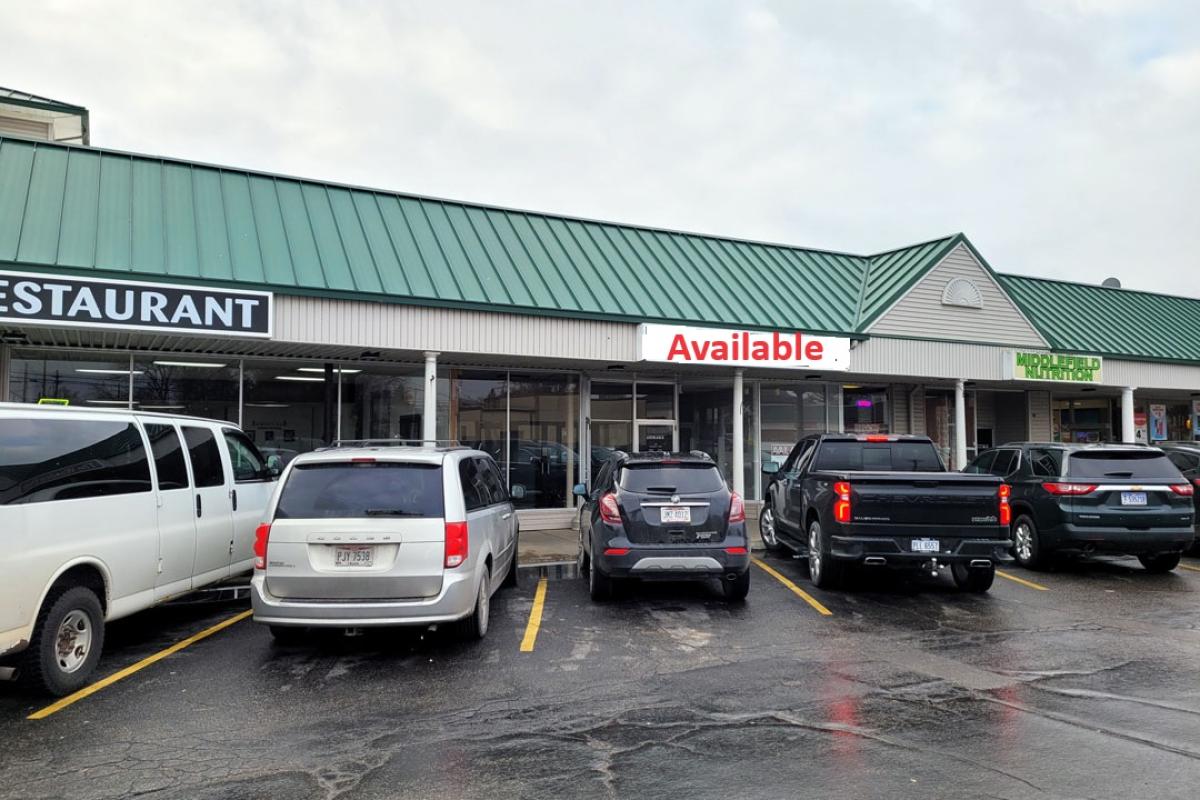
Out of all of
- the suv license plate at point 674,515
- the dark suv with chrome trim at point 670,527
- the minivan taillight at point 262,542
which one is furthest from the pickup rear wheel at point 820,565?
the minivan taillight at point 262,542

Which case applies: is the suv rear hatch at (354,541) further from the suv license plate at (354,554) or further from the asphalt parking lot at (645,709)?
the asphalt parking lot at (645,709)

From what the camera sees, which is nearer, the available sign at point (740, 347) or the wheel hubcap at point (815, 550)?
the wheel hubcap at point (815, 550)

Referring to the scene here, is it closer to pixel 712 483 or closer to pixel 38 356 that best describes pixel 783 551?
pixel 712 483

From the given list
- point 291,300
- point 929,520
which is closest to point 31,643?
point 291,300

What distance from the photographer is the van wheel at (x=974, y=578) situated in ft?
31.8

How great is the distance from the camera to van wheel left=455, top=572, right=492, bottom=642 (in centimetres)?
720

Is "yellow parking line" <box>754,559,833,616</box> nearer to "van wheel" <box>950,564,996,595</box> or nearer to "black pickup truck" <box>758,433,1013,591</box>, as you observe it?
"black pickup truck" <box>758,433,1013,591</box>

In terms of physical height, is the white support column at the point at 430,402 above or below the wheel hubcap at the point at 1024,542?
above

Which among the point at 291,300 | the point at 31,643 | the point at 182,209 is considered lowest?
the point at 31,643

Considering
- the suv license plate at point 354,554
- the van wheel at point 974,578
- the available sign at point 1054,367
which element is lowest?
the van wheel at point 974,578

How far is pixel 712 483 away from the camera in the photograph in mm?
8828

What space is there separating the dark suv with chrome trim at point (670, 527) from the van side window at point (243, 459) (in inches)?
158

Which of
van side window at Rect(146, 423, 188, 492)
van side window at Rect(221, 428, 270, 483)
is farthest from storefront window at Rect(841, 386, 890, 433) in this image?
van side window at Rect(146, 423, 188, 492)

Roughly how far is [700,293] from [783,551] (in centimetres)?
527
